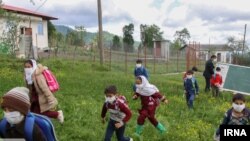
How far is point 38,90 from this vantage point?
299 inches

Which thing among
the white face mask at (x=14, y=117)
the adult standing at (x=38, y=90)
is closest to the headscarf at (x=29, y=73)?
the adult standing at (x=38, y=90)

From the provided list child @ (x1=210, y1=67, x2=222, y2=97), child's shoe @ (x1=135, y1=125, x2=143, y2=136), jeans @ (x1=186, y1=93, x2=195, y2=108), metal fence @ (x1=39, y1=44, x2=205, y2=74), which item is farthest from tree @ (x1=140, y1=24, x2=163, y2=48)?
child's shoe @ (x1=135, y1=125, x2=143, y2=136)

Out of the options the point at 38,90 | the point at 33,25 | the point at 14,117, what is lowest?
the point at 38,90

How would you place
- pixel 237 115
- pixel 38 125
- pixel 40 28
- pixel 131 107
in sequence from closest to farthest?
pixel 38 125 → pixel 237 115 → pixel 131 107 → pixel 40 28

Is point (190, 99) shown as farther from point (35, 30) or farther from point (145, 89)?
point (35, 30)

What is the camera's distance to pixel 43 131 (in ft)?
13.6

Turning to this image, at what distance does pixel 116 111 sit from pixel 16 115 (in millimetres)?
3880

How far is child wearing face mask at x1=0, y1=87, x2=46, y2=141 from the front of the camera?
13.2 feet

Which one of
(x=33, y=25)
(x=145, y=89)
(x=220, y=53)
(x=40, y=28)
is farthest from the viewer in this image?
(x=220, y=53)

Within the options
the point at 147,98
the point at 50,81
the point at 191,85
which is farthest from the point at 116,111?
the point at 191,85

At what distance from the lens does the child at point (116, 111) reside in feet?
25.1

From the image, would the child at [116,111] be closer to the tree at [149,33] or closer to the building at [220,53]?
the building at [220,53]

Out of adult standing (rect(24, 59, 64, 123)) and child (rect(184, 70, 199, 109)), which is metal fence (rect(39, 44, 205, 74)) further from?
adult standing (rect(24, 59, 64, 123))

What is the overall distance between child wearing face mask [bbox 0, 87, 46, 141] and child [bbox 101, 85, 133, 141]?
3.55m
